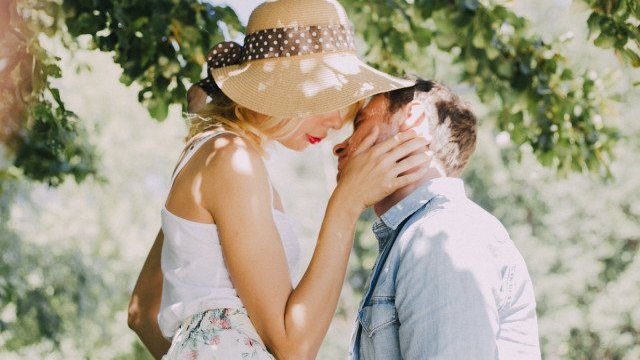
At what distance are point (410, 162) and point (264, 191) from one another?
0.48 meters

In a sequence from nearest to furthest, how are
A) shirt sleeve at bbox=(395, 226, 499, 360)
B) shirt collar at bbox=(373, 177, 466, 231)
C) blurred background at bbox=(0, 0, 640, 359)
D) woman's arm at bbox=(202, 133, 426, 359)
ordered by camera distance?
shirt sleeve at bbox=(395, 226, 499, 360), woman's arm at bbox=(202, 133, 426, 359), shirt collar at bbox=(373, 177, 466, 231), blurred background at bbox=(0, 0, 640, 359)

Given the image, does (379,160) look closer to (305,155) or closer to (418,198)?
(418,198)

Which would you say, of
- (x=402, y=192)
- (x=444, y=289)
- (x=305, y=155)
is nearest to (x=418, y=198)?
(x=402, y=192)

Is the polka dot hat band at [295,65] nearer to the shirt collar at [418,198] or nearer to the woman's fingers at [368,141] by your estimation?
the woman's fingers at [368,141]

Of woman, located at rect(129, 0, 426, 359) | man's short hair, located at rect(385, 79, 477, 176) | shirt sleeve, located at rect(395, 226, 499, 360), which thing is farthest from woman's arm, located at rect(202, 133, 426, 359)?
man's short hair, located at rect(385, 79, 477, 176)

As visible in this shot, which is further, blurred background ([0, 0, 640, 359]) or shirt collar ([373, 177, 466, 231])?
blurred background ([0, 0, 640, 359])

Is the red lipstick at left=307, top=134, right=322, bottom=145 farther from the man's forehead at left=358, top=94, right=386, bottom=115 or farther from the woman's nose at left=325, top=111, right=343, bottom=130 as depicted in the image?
the man's forehead at left=358, top=94, right=386, bottom=115

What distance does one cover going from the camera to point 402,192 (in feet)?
9.09

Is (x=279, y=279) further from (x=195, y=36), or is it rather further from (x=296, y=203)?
(x=296, y=203)

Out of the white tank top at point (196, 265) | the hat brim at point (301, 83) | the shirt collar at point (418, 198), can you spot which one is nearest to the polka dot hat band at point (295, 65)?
the hat brim at point (301, 83)

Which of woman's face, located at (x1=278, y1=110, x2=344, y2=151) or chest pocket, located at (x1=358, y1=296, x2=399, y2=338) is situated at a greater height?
woman's face, located at (x1=278, y1=110, x2=344, y2=151)

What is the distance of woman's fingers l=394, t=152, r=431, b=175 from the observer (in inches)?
103

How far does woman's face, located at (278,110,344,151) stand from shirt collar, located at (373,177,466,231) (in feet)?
1.25

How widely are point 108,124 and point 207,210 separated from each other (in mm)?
19898
